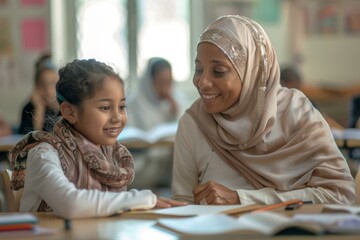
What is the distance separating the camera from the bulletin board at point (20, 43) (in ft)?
25.7

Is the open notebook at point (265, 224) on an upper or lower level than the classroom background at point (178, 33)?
upper

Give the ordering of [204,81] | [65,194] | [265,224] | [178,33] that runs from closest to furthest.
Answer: [265,224]
[65,194]
[204,81]
[178,33]

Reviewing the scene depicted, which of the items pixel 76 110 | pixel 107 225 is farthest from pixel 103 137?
pixel 107 225

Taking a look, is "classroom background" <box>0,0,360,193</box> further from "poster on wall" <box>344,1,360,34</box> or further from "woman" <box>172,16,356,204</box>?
"woman" <box>172,16,356,204</box>

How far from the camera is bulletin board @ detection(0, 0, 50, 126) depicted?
7.83m

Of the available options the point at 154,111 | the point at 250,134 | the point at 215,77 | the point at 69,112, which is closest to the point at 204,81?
the point at 215,77

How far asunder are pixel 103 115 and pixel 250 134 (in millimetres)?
616

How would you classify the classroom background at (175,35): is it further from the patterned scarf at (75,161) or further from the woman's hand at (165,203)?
the woman's hand at (165,203)

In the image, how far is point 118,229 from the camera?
6.72ft

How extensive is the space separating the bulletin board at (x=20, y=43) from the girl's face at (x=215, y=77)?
16.7 ft

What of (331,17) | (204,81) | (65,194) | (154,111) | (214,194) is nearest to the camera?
(65,194)

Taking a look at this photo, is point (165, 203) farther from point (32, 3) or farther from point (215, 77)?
point (32, 3)

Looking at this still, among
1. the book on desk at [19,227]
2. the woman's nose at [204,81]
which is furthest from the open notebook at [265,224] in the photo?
the woman's nose at [204,81]

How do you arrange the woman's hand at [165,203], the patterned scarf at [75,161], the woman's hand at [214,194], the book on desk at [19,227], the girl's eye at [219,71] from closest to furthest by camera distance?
the book on desk at [19,227]
the woman's hand at [165,203]
the patterned scarf at [75,161]
the woman's hand at [214,194]
the girl's eye at [219,71]
